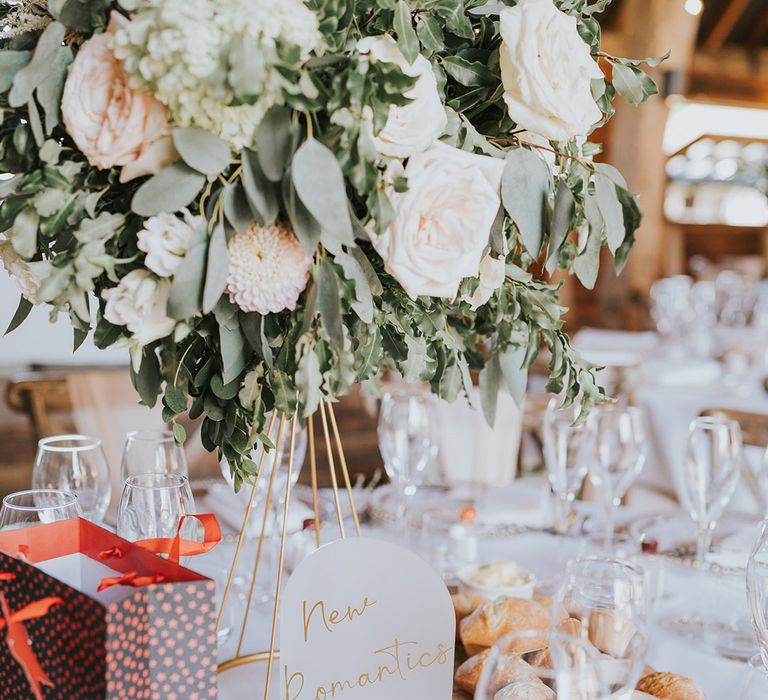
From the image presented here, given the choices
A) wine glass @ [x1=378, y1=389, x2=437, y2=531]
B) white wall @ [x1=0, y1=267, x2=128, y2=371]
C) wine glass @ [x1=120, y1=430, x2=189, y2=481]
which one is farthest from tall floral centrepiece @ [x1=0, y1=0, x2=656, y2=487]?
white wall @ [x1=0, y1=267, x2=128, y2=371]

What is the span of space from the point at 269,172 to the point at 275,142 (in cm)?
2

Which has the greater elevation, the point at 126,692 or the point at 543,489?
the point at 126,692

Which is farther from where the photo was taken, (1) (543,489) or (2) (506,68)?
(1) (543,489)

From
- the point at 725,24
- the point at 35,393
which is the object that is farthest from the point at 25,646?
the point at 725,24

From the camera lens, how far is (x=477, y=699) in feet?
2.30

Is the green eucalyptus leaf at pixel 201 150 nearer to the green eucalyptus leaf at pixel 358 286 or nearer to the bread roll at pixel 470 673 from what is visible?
the green eucalyptus leaf at pixel 358 286

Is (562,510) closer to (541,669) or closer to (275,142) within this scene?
(541,669)

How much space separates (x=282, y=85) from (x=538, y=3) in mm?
239

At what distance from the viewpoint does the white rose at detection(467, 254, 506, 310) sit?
0.86 m

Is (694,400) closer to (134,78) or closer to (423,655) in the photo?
(423,655)

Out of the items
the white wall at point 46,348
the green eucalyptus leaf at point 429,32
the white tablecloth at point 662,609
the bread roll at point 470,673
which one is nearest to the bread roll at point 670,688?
the white tablecloth at point 662,609

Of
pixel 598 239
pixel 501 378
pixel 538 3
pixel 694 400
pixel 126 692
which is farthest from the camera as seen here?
pixel 694 400

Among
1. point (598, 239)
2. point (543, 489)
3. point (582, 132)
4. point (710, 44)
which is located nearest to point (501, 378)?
point (598, 239)

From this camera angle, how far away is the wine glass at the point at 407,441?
1.41 meters
